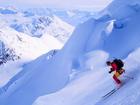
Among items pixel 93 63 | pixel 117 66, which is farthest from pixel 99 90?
pixel 93 63

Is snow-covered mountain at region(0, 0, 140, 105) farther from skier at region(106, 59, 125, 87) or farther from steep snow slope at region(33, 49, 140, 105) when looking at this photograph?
skier at region(106, 59, 125, 87)

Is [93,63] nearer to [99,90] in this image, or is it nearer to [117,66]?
[99,90]

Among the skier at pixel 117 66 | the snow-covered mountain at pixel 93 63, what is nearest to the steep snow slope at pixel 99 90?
the snow-covered mountain at pixel 93 63

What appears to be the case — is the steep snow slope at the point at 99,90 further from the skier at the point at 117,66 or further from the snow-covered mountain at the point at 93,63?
the skier at the point at 117,66

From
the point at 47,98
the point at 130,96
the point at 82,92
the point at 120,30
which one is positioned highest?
the point at 120,30

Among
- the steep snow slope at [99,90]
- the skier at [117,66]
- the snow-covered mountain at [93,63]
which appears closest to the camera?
the steep snow slope at [99,90]

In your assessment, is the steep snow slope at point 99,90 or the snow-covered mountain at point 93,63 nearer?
the steep snow slope at point 99,90

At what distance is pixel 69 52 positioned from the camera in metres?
45.3

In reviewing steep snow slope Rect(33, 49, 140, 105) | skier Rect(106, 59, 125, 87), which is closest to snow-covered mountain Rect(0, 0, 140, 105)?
steep snow slope Rect(33, 49, 140, 105)

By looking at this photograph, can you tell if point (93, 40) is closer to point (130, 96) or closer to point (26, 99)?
point (26, 99)

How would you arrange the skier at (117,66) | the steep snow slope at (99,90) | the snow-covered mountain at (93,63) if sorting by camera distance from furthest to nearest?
the snow-covered mountain at (93,63)
the skier at (117,66)
the steep snow slope at (99,90)

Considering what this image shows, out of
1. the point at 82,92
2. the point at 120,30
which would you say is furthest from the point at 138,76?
→ the point at 120,30

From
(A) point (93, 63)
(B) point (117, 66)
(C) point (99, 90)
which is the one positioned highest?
(A) point (93, 63)

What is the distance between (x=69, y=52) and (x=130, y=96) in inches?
1088
